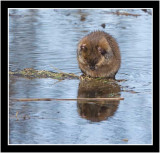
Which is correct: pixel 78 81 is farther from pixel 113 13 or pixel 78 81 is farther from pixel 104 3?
pixel 113 13

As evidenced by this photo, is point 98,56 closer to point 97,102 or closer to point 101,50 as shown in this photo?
point 101,50

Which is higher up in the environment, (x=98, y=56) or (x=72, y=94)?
(x=98, y=56)

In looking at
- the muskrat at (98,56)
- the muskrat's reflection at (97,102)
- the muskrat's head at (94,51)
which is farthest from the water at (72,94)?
the muskrat's head at (94,51)

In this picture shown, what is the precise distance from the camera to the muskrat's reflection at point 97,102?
7.65 meters

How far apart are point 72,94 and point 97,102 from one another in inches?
29.2

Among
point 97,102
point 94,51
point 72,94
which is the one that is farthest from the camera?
point 94,51

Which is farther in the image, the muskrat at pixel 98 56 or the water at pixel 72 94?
the muskrat at pixel 98 56

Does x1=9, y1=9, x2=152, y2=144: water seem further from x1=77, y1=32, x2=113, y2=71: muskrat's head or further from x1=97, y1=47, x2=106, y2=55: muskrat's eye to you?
x1=97, y1=47, x2=106, y2=55: muskrat's eye

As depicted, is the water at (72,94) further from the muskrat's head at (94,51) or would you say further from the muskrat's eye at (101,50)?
the muskrat's eye at (101,50)

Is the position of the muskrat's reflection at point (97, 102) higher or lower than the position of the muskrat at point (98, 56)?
lower

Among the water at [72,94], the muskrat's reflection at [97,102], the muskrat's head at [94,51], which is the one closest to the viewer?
the water at [72,94]

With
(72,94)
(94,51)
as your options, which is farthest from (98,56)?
(72,94)

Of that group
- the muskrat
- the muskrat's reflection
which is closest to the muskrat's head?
the muskrat

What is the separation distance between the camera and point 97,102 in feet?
26.9
